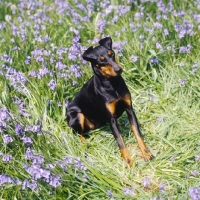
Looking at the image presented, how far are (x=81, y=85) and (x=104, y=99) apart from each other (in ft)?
3.13

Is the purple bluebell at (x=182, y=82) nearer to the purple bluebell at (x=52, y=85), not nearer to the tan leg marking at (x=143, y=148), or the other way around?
the tan leg marking at (x=143, y=148)

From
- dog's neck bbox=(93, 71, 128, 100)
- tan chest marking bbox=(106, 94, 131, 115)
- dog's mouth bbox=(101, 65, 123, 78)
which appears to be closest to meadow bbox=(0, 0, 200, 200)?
tan chest marking bbox=(106, 94, 131, 115)

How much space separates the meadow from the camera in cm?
348

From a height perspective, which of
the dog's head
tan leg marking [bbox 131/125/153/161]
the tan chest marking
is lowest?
tan leg marking [bbox 131/125/153/161]

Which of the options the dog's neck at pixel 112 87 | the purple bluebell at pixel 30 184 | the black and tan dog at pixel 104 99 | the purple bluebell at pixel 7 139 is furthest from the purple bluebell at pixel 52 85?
the purple bluebell at pixel 30 184

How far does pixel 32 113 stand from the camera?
4336mm

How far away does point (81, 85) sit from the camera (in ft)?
16.4

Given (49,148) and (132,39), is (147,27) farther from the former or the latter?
(49,148)

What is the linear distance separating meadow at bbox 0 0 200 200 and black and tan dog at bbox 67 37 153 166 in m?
0.15

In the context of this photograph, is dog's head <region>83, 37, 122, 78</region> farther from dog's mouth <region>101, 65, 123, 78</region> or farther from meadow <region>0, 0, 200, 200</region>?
meadow <region>0, 0, 200, 200</region>

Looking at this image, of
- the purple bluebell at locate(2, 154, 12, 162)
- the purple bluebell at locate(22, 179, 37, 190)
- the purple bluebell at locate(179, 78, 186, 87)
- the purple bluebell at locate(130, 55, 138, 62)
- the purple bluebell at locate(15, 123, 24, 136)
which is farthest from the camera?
the purple bluebell at locate(130, 55, 138, 62)

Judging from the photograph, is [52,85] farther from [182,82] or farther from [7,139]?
[182,82]

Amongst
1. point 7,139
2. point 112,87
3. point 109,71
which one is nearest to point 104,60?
point 109,71

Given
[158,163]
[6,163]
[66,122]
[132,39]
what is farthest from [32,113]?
[132,39]
